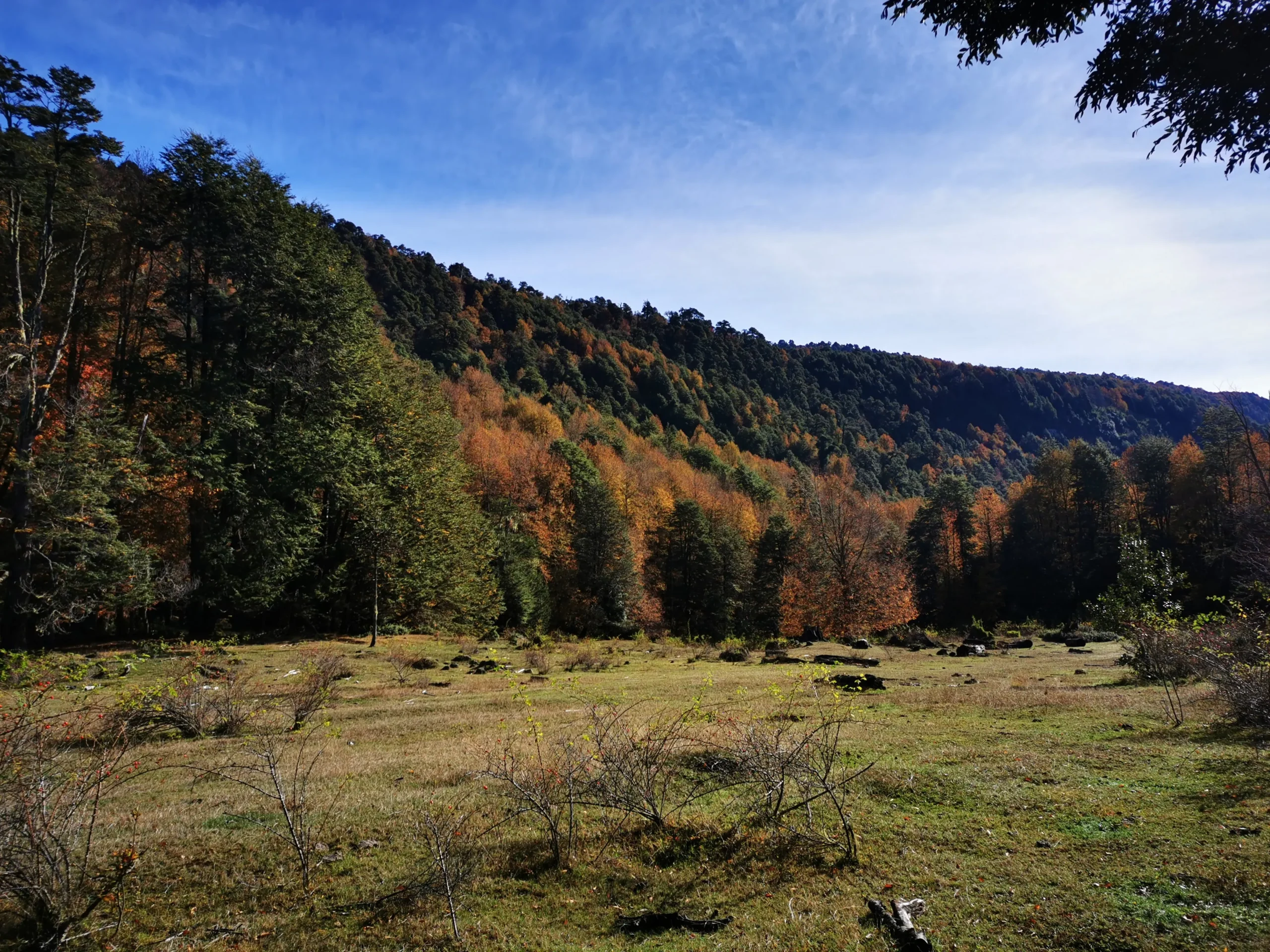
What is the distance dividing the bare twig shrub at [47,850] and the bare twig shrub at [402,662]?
1448 cm

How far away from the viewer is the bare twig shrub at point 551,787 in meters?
7.73

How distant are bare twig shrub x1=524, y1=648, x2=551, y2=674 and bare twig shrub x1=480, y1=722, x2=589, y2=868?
13286mm

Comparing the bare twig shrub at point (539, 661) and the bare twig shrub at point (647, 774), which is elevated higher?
the bare twig shrub at point (647, 774)

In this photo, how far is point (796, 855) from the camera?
7.59 m

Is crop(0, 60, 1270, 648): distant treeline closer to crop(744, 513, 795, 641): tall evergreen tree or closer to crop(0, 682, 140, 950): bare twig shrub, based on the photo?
crop(744, 513, 795, 641): tall evergreen tree

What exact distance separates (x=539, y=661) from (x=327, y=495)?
1565 cm

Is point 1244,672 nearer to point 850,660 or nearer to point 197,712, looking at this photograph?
point 850,660

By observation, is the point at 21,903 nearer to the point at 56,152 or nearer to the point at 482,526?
the point at 56,152

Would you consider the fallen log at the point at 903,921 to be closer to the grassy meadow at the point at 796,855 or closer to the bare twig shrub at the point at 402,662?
the grassy meadow at the point at 796,855

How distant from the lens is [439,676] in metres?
22.1

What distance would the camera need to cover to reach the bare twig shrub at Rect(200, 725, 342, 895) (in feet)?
23.5

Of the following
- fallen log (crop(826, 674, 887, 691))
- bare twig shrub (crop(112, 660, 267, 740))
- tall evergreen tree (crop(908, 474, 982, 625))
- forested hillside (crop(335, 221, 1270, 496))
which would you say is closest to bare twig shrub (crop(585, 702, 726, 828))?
bare twig shrub (crop(112, 660, 267, 740))

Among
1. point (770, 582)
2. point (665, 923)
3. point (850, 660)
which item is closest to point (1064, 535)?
point (770, 582)

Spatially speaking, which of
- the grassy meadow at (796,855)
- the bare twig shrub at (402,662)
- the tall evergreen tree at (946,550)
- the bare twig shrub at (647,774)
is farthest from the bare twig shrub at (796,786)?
the tall evergreen tree at (946,550)
